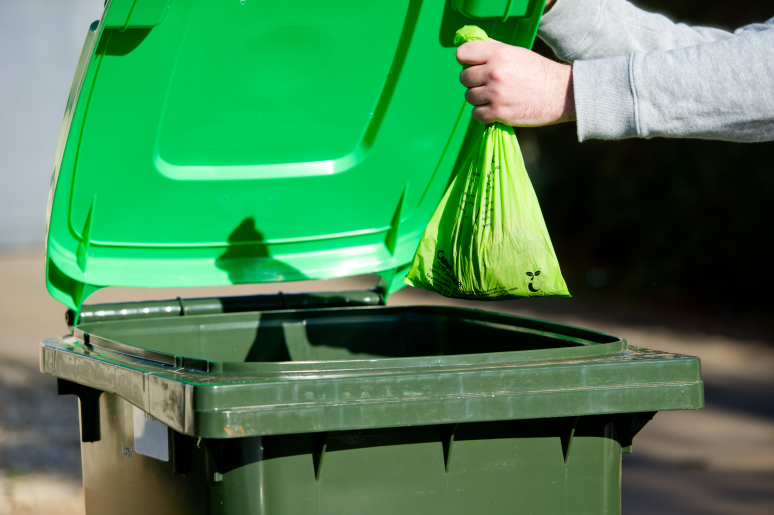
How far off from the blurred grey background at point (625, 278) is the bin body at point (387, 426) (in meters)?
2.23

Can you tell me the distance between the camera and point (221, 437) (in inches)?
56.5

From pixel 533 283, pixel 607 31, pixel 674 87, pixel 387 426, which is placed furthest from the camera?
pixel 607 31

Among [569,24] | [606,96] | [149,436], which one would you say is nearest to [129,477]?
[149,436]

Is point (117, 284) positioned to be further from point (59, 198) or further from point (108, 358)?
point (108, 358)

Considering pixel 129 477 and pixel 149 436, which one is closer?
pixel 149 436

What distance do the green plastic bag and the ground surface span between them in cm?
231

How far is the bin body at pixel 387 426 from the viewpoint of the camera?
150cm

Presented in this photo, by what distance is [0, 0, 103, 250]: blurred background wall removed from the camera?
1201 cm

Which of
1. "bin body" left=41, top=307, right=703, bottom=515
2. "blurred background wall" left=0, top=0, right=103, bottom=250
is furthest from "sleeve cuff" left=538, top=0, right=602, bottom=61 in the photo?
"blurred background wall" left=0, top=0, right=103, bottom=250

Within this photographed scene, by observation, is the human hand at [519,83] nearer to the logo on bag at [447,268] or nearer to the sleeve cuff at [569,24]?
the logo on bag at [447,268]

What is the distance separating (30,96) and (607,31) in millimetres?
11694

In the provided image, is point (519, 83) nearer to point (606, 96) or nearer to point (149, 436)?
point (606, 96)

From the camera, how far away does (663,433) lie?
15.9 feet

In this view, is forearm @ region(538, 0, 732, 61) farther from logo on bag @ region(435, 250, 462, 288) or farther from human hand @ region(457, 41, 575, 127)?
logo on bag @ region(435, 250, 462, 288)
